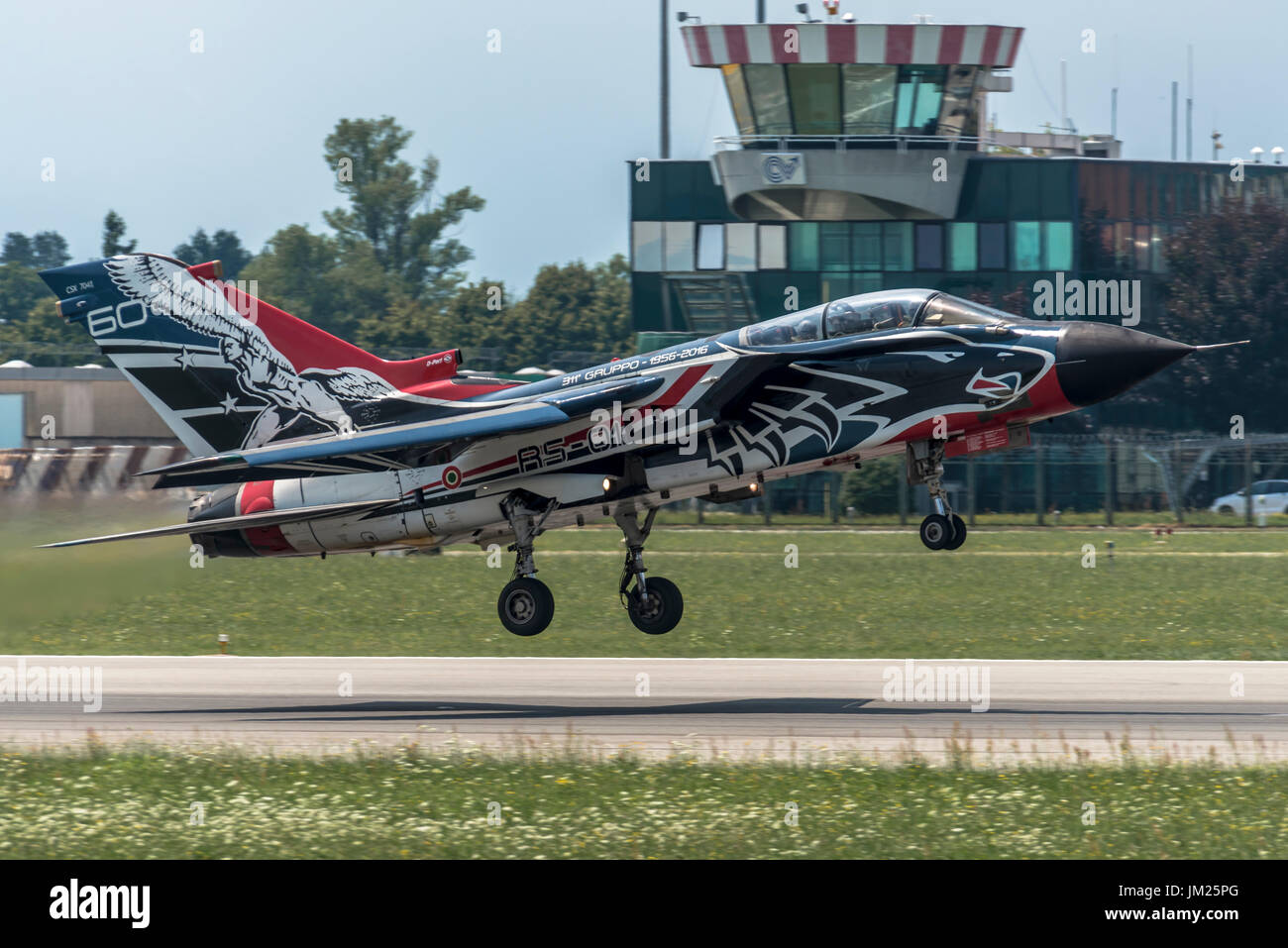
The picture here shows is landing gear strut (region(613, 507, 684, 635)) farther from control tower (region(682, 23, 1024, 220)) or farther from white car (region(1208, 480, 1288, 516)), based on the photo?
white car (region(1208, 480, 1288, 516))

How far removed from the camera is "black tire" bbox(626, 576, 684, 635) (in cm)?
1994

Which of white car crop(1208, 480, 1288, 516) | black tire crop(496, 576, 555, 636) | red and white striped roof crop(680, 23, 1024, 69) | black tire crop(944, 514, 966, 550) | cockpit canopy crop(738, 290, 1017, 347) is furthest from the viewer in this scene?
white car crop(1208, 480, 1288, 516)

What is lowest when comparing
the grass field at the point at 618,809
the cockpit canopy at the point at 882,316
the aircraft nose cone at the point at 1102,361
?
the grass field at the point at 618,809

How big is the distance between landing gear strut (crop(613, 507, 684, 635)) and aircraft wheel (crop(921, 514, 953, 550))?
13.1 ft

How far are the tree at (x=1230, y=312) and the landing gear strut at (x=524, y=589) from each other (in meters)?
42.9

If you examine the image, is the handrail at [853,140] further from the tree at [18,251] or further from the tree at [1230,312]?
the tree at [18,251]

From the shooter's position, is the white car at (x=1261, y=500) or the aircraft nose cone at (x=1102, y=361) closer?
the aircraft nose cone at (x=1102, y=361)

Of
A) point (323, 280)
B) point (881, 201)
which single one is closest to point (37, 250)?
point (323, 280)

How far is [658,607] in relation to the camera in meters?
20.0

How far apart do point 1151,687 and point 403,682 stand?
10.0 m

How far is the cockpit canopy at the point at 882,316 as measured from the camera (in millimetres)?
17656

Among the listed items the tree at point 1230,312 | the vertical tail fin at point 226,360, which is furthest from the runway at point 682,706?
the tree at point 1230,312

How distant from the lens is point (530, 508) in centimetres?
1975

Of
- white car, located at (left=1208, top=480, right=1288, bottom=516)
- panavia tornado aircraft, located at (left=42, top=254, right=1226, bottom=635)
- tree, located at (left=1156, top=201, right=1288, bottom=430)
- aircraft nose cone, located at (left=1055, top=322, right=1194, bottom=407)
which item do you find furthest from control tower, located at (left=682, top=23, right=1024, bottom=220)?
aircraft nose cone, located at (left=1055, top=322, right=1194, bottom=407)
